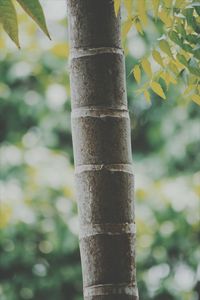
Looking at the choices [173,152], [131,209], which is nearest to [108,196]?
[131,209]

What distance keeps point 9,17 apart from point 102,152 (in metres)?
0.19

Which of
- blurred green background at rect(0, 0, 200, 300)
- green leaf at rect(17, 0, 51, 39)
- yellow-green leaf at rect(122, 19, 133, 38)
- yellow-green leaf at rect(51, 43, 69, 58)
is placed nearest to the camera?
green leaf at rect(17, 0, 51, 39)

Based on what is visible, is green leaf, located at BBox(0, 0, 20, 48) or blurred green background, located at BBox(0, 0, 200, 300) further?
blurred green background, located at BBox(0, 0, 200, 300)

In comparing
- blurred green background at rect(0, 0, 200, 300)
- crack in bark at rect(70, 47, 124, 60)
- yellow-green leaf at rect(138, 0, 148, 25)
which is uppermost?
blurred green background at rect(0, 0, 200, 300)

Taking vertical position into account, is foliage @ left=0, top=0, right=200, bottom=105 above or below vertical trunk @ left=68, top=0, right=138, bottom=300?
above

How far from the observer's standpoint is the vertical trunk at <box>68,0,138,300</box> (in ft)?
2.86

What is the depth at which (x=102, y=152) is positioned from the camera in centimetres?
89

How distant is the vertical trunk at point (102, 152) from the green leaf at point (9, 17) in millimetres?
82

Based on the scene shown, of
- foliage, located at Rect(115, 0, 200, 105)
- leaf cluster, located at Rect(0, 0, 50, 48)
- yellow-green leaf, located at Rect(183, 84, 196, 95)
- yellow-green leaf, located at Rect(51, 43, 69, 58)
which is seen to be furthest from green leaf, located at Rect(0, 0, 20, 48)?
yellow-green leaf, located at Rect(51, 43, 69, 58)

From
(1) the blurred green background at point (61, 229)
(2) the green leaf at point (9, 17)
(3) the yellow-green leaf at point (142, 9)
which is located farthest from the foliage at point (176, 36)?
(1) the blurred green background at point (61, 229)

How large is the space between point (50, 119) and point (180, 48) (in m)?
3.01

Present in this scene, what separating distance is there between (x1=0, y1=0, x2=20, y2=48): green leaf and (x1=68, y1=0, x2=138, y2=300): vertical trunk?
0.08 m

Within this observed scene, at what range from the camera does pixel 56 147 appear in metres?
3.93

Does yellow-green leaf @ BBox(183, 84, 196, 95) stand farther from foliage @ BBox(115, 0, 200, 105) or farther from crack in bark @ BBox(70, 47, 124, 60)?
crack in bark @ BBox(70, 47, 124, 60)
